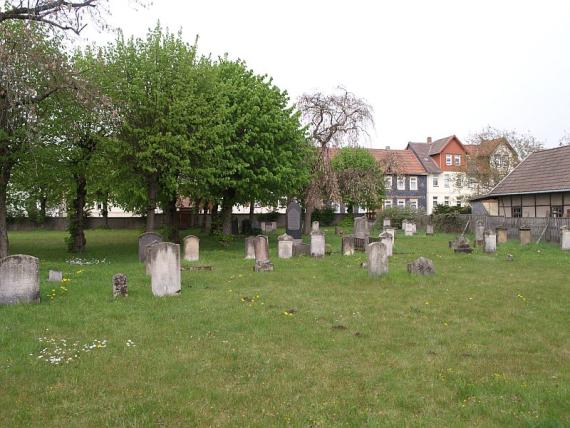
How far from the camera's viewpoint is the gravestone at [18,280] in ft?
33.1

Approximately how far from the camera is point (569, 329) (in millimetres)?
8438

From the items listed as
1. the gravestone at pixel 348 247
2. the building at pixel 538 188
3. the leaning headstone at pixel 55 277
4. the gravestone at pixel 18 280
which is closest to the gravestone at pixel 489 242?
the gravestone at pixel 348 247

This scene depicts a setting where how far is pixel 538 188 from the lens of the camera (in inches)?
1237

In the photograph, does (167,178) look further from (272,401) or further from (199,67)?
(272,401)

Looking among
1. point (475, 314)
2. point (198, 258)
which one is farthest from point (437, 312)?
point (198, 258)

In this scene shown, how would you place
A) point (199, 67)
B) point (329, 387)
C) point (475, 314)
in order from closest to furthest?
point (329, 387)
point (475, 314)
point (199, 67)

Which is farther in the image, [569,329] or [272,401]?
[569,329]

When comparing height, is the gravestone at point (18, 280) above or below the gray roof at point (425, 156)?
below

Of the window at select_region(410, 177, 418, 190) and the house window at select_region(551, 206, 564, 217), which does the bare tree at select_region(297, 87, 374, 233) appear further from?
the window at select_region(410, 177, 418, 190)

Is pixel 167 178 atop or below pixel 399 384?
atop

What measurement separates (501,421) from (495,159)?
159 ft

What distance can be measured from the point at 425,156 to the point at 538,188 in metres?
32.9

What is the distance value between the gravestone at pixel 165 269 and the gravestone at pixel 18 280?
2375 mm

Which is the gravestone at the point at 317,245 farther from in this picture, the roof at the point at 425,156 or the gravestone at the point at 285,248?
the roof at the point at 425,156
